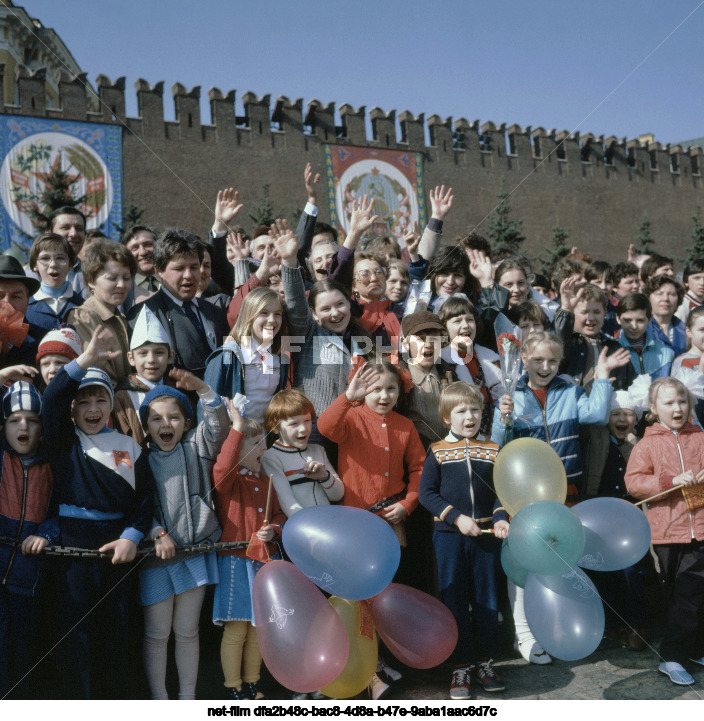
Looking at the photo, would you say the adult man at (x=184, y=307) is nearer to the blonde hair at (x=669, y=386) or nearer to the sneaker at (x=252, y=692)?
the sneaker at (x=252, y=692)

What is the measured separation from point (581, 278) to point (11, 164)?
64.5ft

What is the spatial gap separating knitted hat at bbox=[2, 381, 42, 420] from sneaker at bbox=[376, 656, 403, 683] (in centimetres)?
183

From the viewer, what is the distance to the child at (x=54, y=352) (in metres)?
3.60

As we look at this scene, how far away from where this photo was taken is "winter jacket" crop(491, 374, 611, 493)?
4082mm

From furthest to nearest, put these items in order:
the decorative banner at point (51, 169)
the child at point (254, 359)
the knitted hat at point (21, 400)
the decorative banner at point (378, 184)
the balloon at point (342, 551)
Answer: the decorative banner at point (378, 184), the decorative banner at point (51, 169), the child at point (254, 359), the knitted hat at point (21, 400), the balloon at point (342, 551)

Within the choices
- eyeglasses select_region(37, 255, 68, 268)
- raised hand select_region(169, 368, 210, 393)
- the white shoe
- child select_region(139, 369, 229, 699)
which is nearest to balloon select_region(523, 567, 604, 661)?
the white shoe

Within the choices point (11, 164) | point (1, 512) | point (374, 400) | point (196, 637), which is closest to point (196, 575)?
point (196, 637)

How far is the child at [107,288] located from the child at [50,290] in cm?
12

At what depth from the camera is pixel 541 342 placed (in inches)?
167

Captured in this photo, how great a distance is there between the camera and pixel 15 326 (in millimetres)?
3795

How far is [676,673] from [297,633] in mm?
1780

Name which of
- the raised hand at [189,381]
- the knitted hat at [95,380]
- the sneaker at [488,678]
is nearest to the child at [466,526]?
the sneaker at [488,678]

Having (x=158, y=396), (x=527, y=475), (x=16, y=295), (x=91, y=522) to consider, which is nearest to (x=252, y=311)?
(x=158, y=396)

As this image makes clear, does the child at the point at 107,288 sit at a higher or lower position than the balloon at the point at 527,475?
higher
